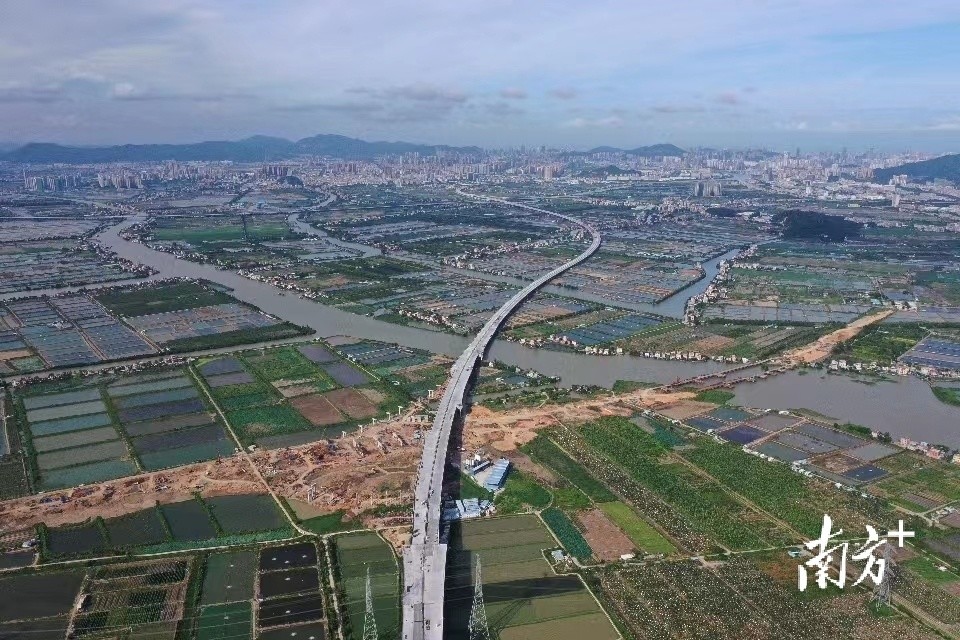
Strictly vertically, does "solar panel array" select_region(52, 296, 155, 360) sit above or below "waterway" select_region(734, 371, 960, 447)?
above

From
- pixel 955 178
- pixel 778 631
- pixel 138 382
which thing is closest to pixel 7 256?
pixel 138 382

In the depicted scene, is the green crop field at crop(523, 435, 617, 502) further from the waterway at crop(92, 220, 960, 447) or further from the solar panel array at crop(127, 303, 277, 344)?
the solar panel array at crop(127, 303, 277, 344)

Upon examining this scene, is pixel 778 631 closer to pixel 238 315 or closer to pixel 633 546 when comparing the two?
pixel 633 546

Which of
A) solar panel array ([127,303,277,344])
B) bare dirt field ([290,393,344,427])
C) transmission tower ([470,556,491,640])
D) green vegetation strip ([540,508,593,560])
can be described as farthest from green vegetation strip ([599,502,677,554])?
solar panel array ([127,303,277,344])

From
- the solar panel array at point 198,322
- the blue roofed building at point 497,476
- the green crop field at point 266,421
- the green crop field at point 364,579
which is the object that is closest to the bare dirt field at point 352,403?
the green crop field at point 266,421

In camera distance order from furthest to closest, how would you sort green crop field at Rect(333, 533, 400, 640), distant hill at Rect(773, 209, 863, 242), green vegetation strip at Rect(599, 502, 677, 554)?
distant hill at Rect(773, 209, 863, 242), green vegetation strip at Rect(599, 502, 677, 554), green crop field at Rect(333, 533, 400, 640)
